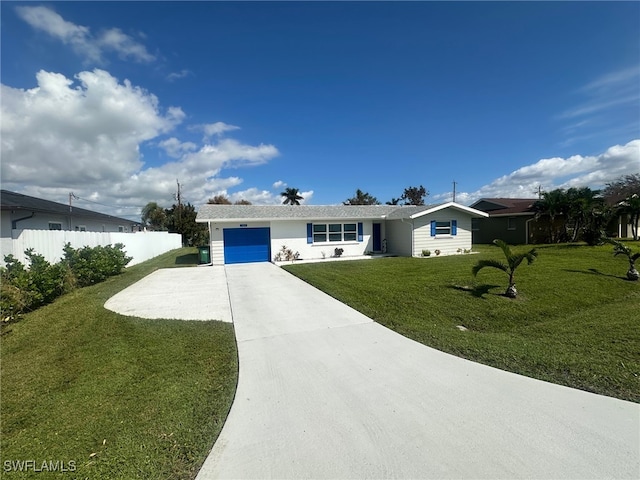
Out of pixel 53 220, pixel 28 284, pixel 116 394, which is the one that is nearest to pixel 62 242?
pixel 28 284

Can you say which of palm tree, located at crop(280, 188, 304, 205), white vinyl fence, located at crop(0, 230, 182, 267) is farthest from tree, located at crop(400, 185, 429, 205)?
white vinyl fence, located at crop(0, 230, 182, 267)

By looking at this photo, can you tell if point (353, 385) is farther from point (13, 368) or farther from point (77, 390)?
point (13, 368)

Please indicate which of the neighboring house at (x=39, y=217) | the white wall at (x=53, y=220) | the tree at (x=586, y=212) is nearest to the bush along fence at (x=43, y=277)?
the neighboring house at (x=39, y=217)

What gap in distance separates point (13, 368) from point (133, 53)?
868cm

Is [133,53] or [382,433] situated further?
[133,53]

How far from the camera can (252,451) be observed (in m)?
2.58

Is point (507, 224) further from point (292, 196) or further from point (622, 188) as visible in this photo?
point (292, 196)

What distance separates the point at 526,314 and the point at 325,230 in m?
12.4

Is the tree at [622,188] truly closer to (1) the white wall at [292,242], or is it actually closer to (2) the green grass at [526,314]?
→ (2) the green grass at [526,314]

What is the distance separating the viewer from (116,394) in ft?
11.6

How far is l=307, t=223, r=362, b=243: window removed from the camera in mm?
17906

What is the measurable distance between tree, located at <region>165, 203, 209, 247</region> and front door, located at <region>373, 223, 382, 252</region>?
2237 cm

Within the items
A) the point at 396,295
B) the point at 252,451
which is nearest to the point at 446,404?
the point at 252,451

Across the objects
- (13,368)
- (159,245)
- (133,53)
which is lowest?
(13,368)
